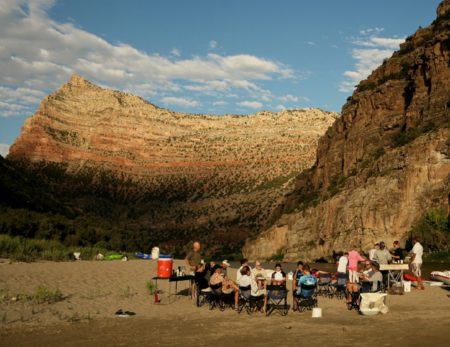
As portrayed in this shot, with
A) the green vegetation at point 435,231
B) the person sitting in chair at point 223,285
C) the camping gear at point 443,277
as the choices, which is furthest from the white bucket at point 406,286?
the green vegetation at point 435,231

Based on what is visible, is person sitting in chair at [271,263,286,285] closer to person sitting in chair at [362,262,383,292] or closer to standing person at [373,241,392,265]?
person sitting in chair at [362,262,383,292]

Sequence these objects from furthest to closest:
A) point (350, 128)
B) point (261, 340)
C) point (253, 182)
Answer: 1. point (253, 182)
2. point (350, 128)
3. point (261, 340)

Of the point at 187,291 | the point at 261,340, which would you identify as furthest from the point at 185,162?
the point at 261,340

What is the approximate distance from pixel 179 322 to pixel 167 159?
10716 cm

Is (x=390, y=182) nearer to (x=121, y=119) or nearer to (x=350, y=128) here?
(x=350, y=128)

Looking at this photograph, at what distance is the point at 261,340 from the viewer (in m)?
10.1

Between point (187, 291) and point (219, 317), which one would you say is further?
point (187, 291)

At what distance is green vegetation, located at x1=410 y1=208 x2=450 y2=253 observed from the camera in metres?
37.4

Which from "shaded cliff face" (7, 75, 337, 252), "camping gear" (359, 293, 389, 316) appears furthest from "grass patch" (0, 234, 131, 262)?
"shaded cliff face" (7, 75, 337, 252)

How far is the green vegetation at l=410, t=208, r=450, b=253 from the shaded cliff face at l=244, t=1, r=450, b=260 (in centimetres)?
117

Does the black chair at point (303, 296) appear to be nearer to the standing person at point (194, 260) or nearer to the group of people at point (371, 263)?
the group of people at point (371, 263)

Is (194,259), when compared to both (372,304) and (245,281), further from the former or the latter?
(372,304)

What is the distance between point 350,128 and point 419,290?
41.5 metres

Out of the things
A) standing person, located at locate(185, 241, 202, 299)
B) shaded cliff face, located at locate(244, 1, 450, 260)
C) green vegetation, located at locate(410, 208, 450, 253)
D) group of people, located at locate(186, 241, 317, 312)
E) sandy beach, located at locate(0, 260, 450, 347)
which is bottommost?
sandy beach, located at locate(0, 260, 450, 347)
